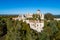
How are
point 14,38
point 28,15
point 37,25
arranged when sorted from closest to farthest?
point 14,38 → point 37,25 → point 28,15

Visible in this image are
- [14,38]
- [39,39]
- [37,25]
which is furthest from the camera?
[37,25]

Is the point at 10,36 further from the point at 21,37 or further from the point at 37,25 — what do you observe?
the point at 37,25

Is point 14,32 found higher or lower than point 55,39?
higher

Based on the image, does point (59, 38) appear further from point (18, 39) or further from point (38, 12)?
point (38, 12)

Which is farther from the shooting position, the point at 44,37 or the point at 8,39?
the point at 44,37

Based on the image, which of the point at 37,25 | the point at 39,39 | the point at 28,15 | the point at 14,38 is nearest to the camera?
the point at 14,38

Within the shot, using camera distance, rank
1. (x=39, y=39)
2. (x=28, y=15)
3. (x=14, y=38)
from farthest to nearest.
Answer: (x=28, y=15) → (x=39, y=39) → (x=14, y=38)

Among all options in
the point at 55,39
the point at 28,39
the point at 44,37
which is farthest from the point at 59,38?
the point at 28,39

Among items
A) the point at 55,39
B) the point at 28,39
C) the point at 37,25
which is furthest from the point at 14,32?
the point at 37,25

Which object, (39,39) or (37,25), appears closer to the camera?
(39,39)
